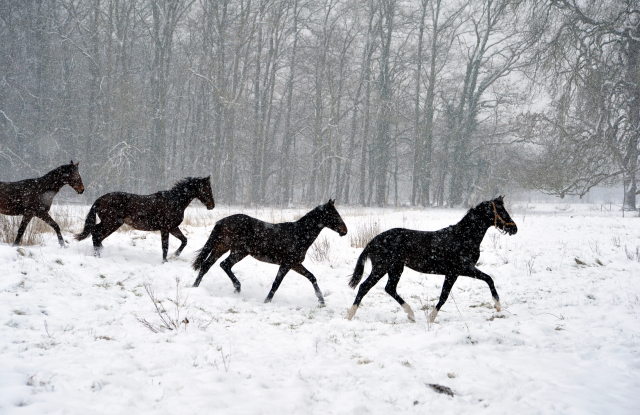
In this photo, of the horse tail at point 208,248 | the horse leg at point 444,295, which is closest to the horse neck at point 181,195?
the horse tail at point 208,248

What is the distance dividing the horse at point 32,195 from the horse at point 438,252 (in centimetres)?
593

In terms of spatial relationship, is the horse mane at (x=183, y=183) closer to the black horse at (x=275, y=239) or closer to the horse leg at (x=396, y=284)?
the black horse at (x=275, y=239)

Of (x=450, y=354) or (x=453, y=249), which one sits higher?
(x=453, y=249)

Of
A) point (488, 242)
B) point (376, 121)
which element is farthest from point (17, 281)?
point (376, 121)

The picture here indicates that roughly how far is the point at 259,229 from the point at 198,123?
25.9m

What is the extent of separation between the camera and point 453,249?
202 inches

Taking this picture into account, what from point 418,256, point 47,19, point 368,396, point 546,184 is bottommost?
point 368,396

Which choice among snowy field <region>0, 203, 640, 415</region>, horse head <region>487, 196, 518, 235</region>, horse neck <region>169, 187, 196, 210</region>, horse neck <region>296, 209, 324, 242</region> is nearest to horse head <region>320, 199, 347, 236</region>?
horse neck <region>296, 209, 324, 242</region>

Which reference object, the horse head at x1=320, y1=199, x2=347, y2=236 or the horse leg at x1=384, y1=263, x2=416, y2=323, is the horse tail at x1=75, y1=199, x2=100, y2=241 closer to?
the horse head at x1=320, y1=199, x2=347, y2=236

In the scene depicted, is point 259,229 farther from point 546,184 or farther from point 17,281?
point 546,184

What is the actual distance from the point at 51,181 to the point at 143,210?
1838 mm

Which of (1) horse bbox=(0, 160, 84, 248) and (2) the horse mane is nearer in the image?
(1) horse bbox=(0, 160, 84, 248)

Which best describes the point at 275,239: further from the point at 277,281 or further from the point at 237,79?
the point at 237,79

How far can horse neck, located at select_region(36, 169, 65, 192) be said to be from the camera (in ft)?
22.9
